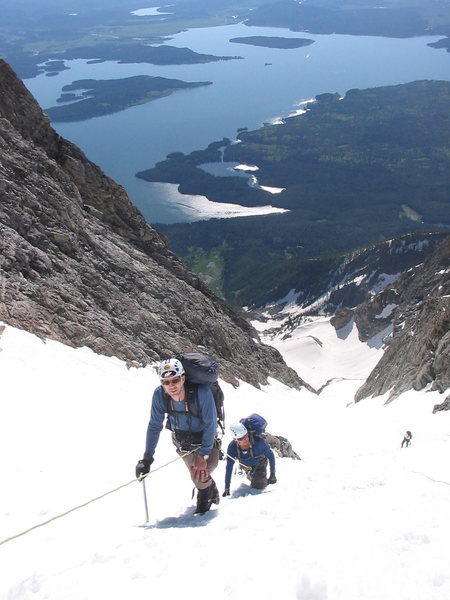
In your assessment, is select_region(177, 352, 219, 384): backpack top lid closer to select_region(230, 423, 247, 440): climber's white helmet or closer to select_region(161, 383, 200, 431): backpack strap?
select_region(161, 383, 200, 431): backpack strap

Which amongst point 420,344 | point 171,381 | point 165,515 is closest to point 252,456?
point 165,515

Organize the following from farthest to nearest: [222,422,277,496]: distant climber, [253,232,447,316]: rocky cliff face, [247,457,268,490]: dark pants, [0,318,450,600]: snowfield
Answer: [253,232,447,316]: rocky cliff face, [247,457,268,490]: dark pants, [222,422,277,496]: distant climber, [0,318,450,600]: snowfield

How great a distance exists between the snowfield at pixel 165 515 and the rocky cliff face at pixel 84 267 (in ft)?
9.62

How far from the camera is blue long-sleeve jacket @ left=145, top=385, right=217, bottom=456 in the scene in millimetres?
8133

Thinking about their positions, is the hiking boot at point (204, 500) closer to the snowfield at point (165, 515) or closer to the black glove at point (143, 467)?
the snowfield at point (165, 515)

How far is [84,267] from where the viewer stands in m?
24.4

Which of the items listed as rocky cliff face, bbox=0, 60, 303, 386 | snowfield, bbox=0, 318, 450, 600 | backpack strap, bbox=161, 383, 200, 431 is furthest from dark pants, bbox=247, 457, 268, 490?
rocky cliff face, bbox=0, 60, 303, 386

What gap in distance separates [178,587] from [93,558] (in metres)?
1.28

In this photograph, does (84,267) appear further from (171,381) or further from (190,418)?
(171,381)

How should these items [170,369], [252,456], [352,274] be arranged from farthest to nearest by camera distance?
[352,274], [252,456], [170,369]

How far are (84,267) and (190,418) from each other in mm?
17373

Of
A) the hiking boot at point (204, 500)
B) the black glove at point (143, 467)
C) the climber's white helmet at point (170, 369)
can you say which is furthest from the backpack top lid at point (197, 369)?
the hiking boot at point (204, 500)

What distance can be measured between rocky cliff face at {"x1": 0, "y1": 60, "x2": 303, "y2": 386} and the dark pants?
863cm

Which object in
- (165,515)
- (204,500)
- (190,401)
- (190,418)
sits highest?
(190,401)
